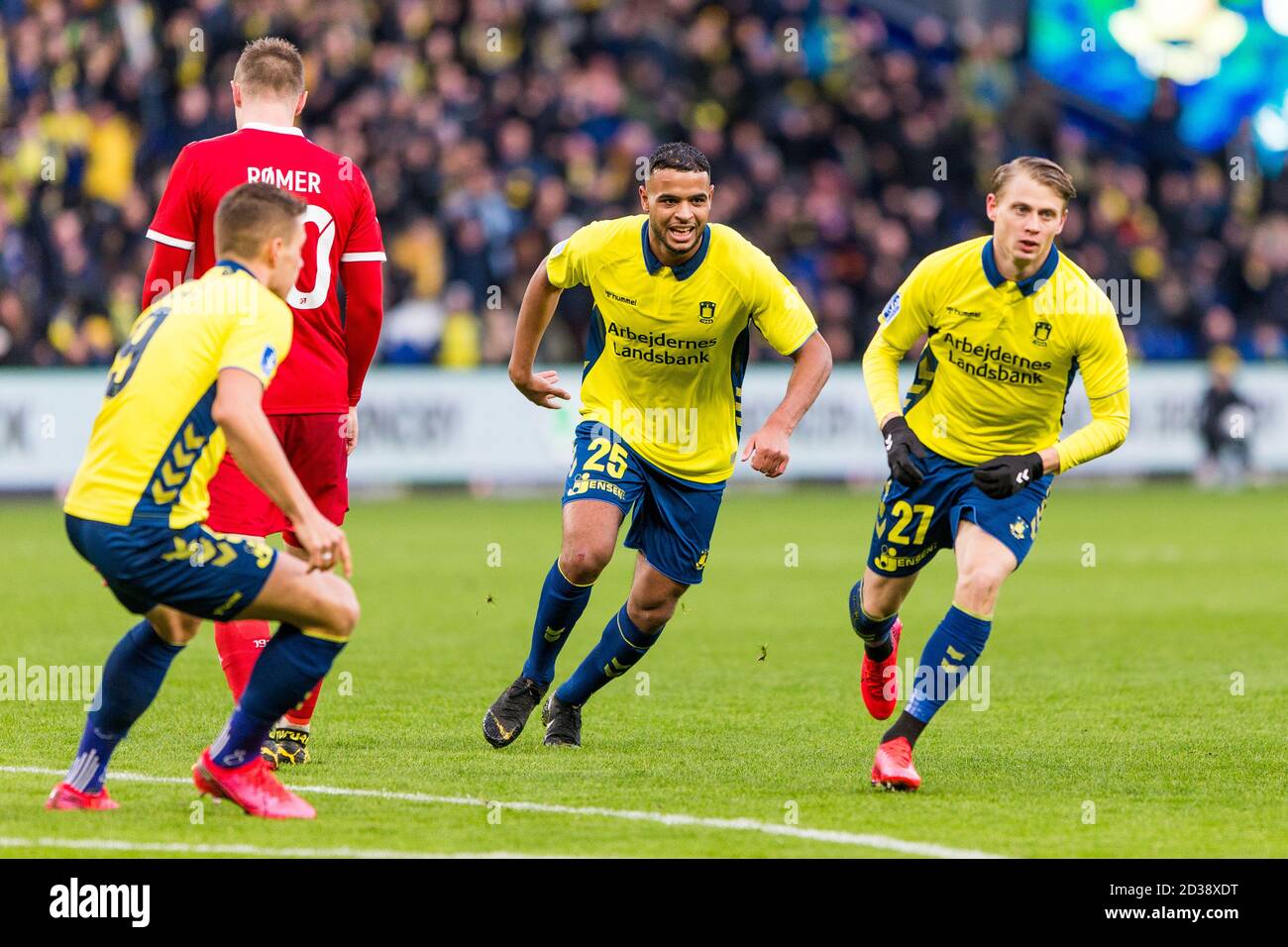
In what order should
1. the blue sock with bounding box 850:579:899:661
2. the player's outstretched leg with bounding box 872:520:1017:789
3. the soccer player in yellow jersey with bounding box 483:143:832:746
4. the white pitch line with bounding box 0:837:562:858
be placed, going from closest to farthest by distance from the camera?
the white pitch line with bounding box 0:837:562:858, the player's outstretched leg with bounding box 872:520:1017:789, the soccer player in yellow jersey with bounding box 483:143:832:746, the blue sock with bounding box 850:579:899:661

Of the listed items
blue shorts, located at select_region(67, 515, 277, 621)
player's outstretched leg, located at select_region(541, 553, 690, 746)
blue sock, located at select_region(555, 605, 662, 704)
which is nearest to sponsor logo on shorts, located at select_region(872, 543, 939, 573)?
player's outstretched leg, located at select_region(541, 553, 690, 746)

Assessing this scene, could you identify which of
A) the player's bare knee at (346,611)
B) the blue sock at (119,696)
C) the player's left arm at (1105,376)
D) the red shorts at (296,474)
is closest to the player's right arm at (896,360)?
the player's left arm at (1105,376)

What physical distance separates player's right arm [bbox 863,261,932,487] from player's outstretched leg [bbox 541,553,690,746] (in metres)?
1.14

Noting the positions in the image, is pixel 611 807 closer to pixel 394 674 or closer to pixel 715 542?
pixel 394 674

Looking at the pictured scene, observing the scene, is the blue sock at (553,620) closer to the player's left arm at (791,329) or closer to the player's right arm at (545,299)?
the player's right arm at (545,299)

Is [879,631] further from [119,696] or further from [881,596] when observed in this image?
[119,696]

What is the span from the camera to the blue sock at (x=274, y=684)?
6.39 metres

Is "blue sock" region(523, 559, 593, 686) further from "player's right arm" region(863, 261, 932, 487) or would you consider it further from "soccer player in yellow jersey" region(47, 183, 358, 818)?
"soccer player in yellow jersey" region(47, 183, 358, 818)

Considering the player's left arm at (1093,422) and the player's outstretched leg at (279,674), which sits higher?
the player's left arm at (1093,422)

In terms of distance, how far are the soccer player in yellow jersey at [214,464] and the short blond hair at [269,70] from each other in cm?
141

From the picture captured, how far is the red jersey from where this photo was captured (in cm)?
757

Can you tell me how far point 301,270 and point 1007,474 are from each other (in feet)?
9.01
